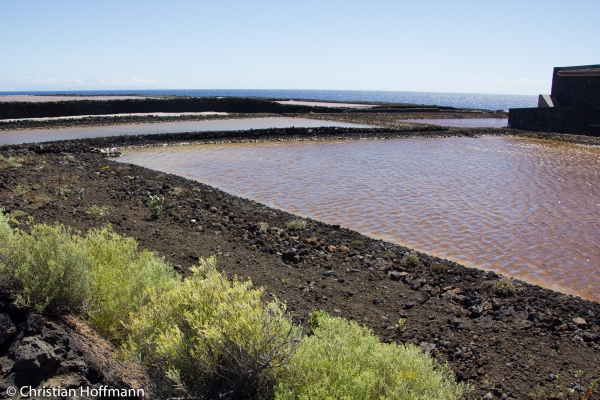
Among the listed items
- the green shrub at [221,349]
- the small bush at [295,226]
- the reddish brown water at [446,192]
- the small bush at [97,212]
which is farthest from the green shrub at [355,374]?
the small bush at [97,212]

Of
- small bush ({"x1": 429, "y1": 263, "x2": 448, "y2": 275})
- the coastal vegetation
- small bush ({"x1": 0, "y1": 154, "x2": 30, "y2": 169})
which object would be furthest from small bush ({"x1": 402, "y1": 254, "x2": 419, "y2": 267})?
small bush ({"x1": 0, "y1": 154, "x2": 30, "y2": 169})

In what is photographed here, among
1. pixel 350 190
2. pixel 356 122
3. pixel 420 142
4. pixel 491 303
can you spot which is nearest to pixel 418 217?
pixel 350 190

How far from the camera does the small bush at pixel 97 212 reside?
8.91 metres

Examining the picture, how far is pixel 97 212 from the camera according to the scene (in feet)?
29.7

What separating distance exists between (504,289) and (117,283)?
4795 mm

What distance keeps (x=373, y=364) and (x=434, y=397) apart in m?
0.43

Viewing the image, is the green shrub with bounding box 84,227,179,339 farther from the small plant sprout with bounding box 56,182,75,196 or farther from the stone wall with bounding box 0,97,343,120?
the stone wall with bounding box 0,97,343,120

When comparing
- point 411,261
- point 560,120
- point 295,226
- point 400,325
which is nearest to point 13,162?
point 295,226

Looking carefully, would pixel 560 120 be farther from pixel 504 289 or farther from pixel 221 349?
pixel 221 349

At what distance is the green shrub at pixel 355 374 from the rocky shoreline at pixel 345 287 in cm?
120

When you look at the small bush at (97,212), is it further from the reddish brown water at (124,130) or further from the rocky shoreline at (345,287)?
the reddish brown water at (124,130)

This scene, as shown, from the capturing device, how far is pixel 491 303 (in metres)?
6.02

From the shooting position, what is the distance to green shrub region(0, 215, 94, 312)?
404cm

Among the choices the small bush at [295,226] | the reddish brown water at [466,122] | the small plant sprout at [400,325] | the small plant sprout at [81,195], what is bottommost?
the small plant sprout at [400,325]
